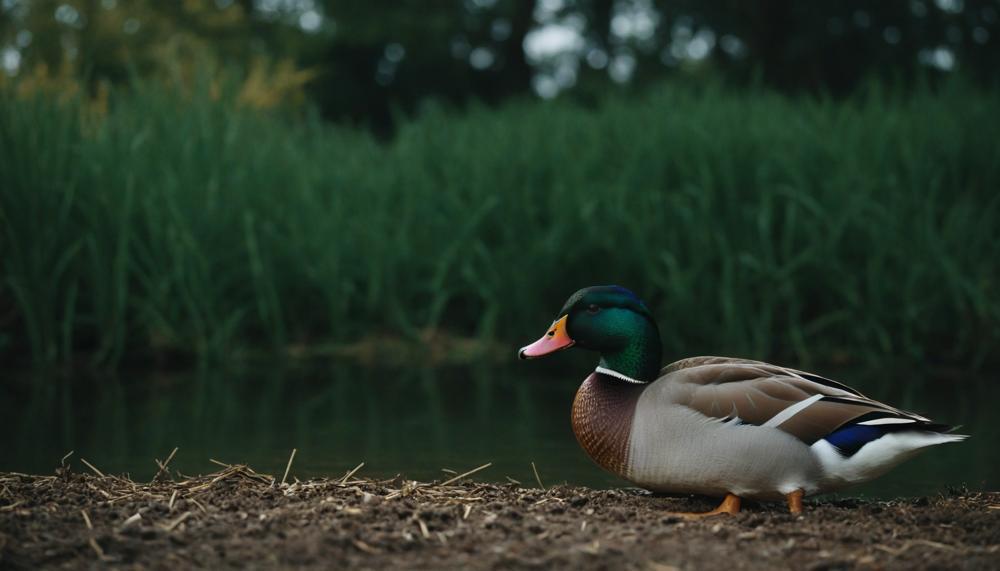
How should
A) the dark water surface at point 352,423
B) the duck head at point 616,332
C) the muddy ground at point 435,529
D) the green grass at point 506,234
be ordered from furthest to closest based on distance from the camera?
the green grass at point 506,234, the dark water surface at point 352,423, the duck head at point 616,332, the muddy ground at point 435,529

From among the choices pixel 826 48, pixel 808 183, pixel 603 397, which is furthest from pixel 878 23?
pixel 603 397

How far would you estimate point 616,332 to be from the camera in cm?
376

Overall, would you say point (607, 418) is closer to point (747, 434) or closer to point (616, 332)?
point (616, 332)

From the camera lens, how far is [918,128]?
8.23m

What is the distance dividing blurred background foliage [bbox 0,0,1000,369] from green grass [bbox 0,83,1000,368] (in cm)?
2

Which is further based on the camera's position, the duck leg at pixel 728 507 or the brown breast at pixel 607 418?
the brown breast at pixel 607 418

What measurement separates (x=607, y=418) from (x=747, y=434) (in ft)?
1.49

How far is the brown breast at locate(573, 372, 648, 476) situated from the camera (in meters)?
3.54

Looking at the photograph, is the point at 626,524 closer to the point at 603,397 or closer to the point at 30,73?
the point at 603,397

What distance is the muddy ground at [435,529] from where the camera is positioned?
2717mm

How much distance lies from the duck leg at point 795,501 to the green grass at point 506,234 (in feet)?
12.2

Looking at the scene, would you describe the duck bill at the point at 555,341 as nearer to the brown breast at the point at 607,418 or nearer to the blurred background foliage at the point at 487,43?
the brown breast at the point at 607,418

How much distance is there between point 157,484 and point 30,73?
19.3ft

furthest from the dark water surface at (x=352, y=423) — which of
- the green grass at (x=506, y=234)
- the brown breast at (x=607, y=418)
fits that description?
the green grass at (x=506, y=234)
